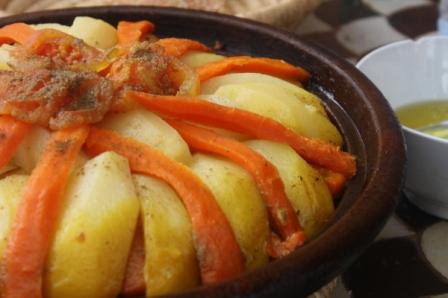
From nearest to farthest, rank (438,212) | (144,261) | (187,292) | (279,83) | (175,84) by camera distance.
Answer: (187,292) < (144,261) < (175,84) < (279,83) < (438,212)

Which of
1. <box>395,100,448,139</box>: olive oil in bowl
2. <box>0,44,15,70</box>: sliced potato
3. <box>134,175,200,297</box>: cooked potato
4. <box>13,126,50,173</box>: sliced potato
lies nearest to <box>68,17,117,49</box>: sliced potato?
<box>0,44,15,70</box>: sliced potato

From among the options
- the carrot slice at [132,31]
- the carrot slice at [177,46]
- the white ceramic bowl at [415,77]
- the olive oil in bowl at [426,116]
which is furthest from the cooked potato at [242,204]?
the olive oil in bowl at [426,116]

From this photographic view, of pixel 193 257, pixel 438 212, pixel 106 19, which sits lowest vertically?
pixel 438 212

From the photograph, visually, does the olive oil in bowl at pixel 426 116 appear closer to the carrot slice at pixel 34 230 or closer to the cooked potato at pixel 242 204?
the cooked potato at pixel 242 204

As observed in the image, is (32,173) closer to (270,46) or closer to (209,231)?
(209,231)

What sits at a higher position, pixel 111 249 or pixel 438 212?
pixel 111 249

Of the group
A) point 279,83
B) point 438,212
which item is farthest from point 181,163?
point 438,212

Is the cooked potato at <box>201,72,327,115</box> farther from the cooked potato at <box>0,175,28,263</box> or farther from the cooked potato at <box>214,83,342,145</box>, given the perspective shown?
the cooked potato at <box>0,175,28,263</box>
